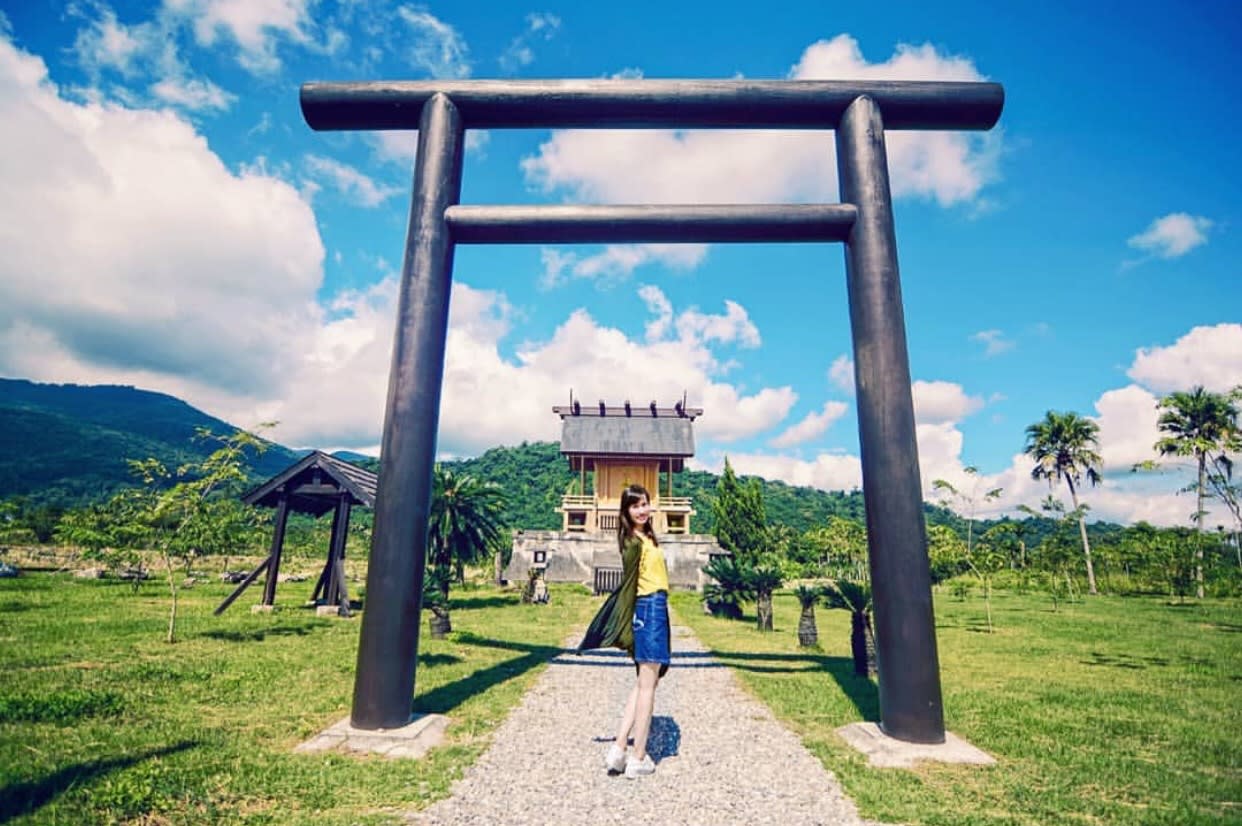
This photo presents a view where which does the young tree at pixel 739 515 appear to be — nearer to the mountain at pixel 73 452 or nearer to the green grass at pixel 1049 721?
the green grass at pixel 1049 721

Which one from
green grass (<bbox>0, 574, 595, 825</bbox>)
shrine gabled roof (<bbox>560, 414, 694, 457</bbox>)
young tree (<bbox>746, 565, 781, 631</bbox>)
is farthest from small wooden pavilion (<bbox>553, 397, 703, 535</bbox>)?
green grass (<bbox>0, 574, 595, 825</bbox>)

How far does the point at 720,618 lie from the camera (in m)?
15.6

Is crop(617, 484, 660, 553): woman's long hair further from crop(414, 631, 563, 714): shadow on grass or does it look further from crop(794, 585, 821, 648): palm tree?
crop(794, 585, 821, 648): palm tree

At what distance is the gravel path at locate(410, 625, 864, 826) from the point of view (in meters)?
3.39

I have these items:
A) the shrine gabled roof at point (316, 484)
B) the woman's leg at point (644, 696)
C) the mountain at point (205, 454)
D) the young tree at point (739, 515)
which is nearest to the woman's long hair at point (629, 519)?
the woman's leg at point (644, 696)

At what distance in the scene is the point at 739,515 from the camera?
103ft

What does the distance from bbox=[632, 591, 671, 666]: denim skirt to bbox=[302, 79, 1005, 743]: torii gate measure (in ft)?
6.50

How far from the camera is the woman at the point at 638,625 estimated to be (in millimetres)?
3982

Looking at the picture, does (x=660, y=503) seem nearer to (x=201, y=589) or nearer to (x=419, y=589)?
(x=201, y=589)

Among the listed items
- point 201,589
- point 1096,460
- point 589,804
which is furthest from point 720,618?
point 1096,460

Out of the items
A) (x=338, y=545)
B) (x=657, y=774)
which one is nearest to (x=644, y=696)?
(x=657, y=774)

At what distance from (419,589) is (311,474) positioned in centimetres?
1102

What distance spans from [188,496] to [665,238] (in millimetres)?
10003

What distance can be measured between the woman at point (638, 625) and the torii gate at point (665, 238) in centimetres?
181
